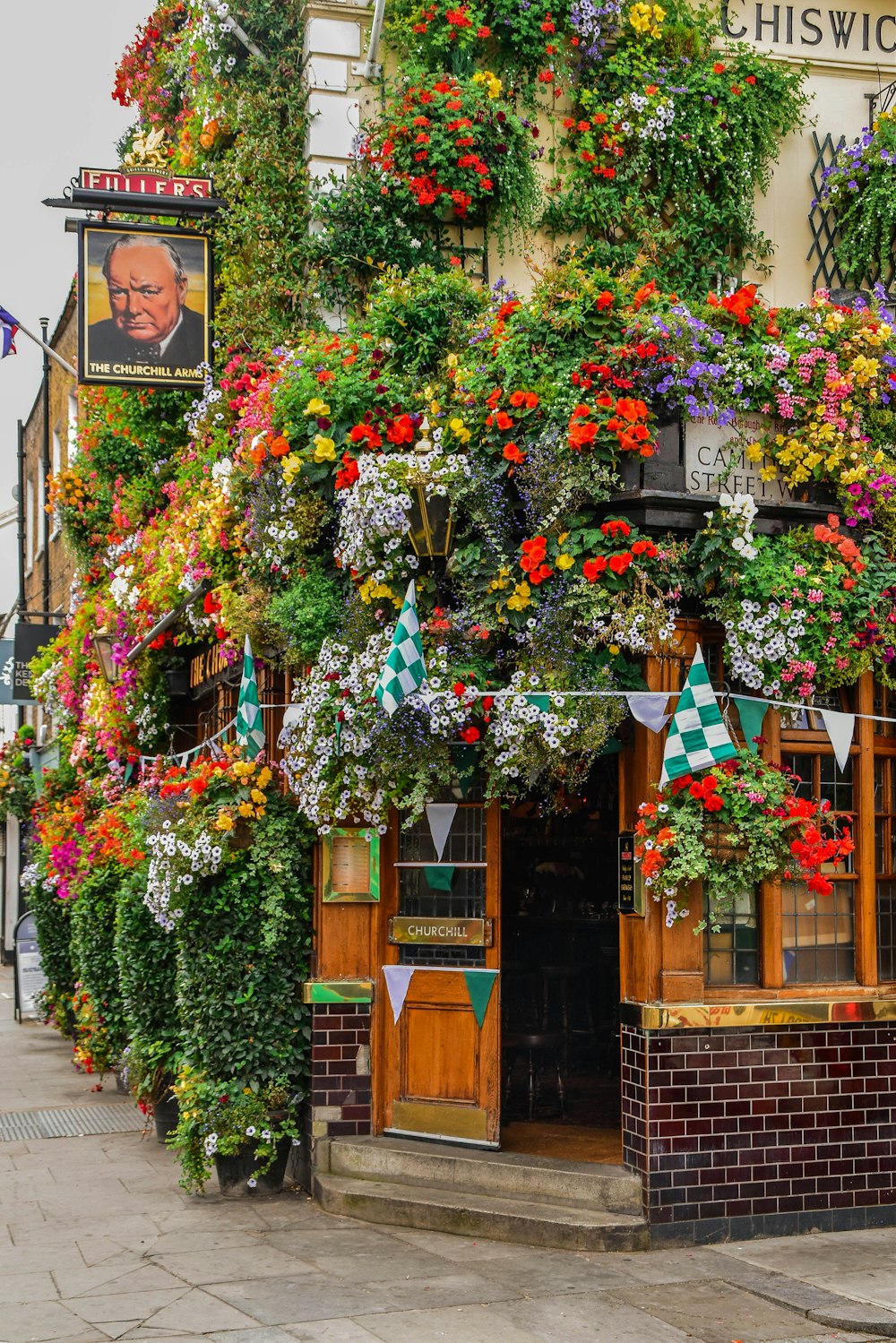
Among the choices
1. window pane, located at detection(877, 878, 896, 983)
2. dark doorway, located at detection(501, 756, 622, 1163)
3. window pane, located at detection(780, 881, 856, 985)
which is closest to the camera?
window pane, located at detection(780, 881, 856, 985)

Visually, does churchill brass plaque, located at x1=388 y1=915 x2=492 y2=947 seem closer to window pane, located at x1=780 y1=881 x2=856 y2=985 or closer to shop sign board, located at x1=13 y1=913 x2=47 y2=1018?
window pane, located at x1=780 y1=881 x2=856 y2=985

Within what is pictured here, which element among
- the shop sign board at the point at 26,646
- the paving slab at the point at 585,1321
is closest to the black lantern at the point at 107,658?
the paving slab at the point at 585,1321

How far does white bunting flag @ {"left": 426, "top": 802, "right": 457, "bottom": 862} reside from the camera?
30.0ft

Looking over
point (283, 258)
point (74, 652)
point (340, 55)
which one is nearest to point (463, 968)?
point (283, 258)

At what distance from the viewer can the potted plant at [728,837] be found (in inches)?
321

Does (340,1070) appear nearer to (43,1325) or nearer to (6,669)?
(43,1325)

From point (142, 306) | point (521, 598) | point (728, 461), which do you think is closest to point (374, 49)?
point (142, 306)

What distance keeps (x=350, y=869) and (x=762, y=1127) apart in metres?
2.99

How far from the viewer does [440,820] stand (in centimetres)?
916

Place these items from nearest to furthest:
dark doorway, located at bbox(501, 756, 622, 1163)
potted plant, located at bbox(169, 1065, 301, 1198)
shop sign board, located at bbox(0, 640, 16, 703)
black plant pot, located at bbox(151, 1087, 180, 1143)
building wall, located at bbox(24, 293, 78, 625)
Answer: potted plant, located at bbox(169, 1065, 301, 1198) < black plant pot, located at bbox(151, 1087, 180, 1143) < dark doorway, located at bbox(501, 756, 622, 1163) < building wall, located at bbox(24, 293, 78, 625) < shop sign board, located at bbox(0, 640, 16, 703)

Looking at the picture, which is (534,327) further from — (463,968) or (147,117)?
(147,117)

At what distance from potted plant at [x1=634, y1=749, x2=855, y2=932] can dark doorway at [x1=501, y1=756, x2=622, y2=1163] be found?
321cm

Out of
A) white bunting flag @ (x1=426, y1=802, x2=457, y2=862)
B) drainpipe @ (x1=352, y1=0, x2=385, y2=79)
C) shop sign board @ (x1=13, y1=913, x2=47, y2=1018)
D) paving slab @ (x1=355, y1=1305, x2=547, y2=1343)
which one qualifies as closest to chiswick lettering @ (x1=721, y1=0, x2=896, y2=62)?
drainpipe @ (x1=352, y1=0, x2=385, y2=79)

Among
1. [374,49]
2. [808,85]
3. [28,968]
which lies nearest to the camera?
[374,49]
